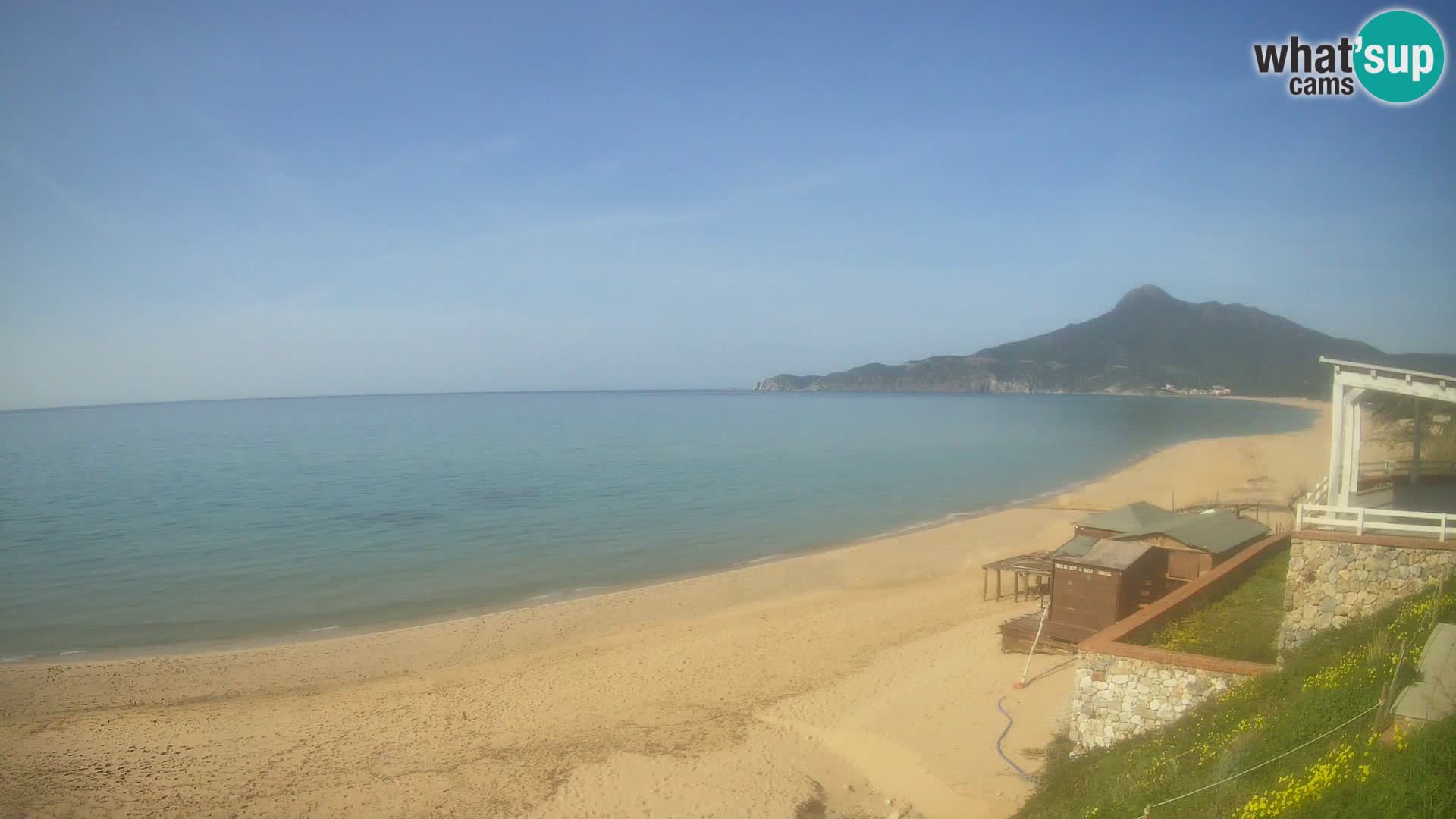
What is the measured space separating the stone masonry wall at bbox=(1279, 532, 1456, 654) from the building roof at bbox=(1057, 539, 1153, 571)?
373 centimetres

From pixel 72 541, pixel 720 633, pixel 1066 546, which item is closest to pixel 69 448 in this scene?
pixel 72 541

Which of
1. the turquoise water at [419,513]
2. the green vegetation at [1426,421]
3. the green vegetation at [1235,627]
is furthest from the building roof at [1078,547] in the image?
the turquoise water at [419,513]

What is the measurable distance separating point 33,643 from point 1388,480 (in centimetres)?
3181

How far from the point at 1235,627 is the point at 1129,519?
8907 millimetres

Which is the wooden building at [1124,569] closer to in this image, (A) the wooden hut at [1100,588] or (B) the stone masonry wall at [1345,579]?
(A) the wooden hut at [1100,588]

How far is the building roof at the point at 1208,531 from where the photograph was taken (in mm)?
16266

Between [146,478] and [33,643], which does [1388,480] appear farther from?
[146,478]

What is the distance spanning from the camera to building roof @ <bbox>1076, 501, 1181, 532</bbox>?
1928cm

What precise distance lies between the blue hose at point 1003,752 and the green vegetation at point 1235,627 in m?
2.50

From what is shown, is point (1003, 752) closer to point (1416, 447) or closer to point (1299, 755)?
point (1299, 755)

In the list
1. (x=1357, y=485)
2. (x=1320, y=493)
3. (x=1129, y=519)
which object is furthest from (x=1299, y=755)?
(x=1129, y=519)

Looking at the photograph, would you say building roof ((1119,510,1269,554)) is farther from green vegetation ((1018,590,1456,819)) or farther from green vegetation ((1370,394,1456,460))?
green vegetation ((1018,590,1456,819))

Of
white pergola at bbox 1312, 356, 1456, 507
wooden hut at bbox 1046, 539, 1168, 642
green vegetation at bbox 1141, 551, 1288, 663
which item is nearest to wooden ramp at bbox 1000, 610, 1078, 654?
wooden hut at bbox 1046, 539, 1168, 642

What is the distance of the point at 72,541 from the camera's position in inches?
1244
